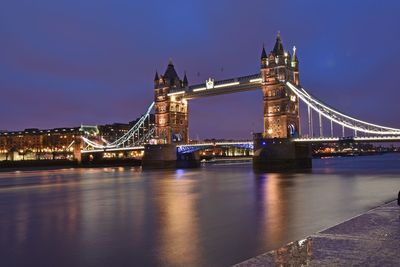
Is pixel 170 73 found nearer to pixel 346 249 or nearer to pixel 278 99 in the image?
pixel 278 99

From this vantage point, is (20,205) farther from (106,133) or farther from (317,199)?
(106,133)

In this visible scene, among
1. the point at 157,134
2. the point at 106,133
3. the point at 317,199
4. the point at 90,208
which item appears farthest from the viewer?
the point at 106,133

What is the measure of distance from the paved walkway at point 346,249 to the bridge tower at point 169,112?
54781mm

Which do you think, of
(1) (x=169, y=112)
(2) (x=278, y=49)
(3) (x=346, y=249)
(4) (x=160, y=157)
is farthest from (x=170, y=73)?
(3) (x=346, y=249)

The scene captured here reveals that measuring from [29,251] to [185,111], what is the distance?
187 ft

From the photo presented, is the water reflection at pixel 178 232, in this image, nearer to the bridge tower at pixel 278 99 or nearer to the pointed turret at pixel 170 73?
the bridge tower at pixel 278 99

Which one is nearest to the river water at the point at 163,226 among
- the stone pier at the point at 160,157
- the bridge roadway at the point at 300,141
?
the bridge roadway at the point at 300,141

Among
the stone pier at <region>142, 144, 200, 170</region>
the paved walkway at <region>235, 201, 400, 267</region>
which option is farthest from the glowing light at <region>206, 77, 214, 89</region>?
the paved walkway at <region>235, 201, 400, 267</region>

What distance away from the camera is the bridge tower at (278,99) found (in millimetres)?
48125

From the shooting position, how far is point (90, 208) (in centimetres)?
1786

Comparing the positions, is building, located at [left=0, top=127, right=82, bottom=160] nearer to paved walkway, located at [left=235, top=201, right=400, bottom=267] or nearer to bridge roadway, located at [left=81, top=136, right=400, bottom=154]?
bridge roadway, located at [left=81, top=136, right=400, bottom=154]

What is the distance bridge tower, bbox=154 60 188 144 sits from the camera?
6350cm

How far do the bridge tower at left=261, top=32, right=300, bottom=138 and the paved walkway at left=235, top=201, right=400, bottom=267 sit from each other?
130 feet

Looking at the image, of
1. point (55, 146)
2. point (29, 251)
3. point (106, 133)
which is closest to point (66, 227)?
point (29, 251)
